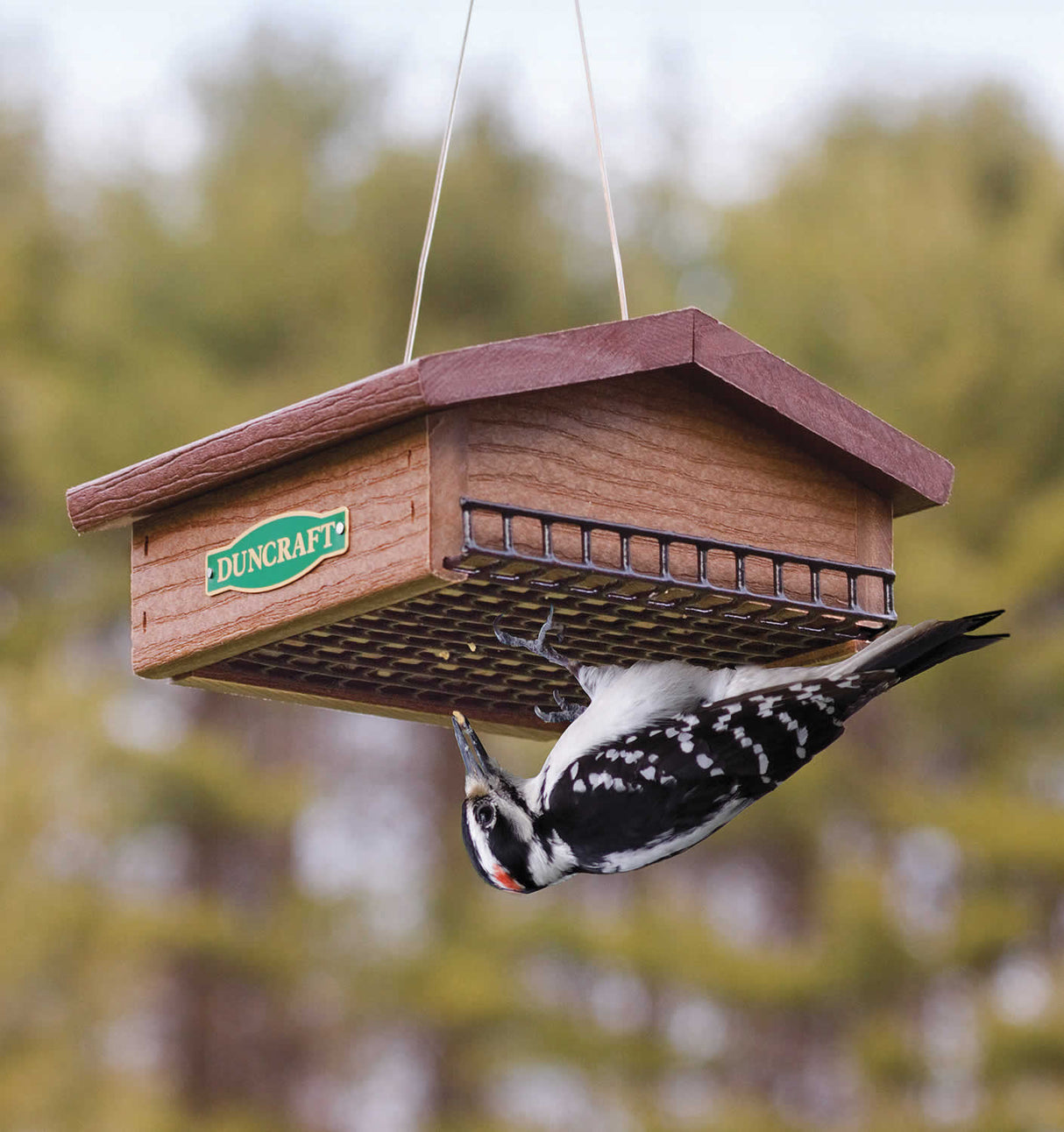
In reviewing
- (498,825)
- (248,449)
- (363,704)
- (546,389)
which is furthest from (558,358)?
(363,704)

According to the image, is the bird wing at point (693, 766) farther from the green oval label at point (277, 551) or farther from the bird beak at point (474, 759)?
the green oval label at point (277, 551)

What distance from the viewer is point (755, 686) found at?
2.53 meters

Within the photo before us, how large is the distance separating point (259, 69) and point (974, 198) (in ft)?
12.3

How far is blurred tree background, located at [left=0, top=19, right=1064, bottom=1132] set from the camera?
856 cm

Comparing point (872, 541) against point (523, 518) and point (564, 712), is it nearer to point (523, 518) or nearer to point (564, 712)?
point (564, 712)

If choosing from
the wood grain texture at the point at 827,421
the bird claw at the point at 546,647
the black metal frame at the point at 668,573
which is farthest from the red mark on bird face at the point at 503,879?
the wood grain texture at the point at 827,421

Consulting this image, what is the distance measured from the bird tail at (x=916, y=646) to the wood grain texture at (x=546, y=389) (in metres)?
0.26

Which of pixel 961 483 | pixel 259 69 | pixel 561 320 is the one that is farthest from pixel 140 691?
pixel 961 483

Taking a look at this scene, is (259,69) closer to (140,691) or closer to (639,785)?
(140,691)

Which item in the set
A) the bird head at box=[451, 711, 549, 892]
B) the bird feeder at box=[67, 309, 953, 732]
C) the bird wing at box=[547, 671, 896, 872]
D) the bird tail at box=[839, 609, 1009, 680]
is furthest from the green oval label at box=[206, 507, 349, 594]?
the bird tail at box=[839, 609, 1009, 680]

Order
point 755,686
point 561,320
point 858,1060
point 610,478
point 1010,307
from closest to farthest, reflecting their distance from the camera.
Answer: point 610,478 → point 755,686 → point 858,1060 → point 1010,307 → point 561,320

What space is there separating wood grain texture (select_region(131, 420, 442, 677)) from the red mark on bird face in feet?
1.43

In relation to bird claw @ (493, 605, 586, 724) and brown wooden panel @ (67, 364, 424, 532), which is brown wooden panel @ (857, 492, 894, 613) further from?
brown wooden panel @ (67, 364, 424, 532)

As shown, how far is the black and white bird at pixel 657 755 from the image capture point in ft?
7.59
